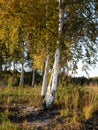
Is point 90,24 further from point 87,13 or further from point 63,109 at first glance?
point 63,109

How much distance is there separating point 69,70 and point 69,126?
365 centimetres

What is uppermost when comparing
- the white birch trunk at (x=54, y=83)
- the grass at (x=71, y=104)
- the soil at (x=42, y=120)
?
the white birch trunk at (x=54, y=83)

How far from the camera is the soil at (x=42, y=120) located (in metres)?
14.3

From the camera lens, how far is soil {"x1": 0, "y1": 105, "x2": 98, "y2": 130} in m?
14.3

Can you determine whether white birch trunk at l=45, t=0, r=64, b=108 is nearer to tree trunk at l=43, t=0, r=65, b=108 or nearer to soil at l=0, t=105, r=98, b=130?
tree trunk at l=43, t=0, r=65, b=108

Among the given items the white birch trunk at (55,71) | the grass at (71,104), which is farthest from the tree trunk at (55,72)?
the grass at (71,104)

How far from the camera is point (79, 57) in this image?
17312 mm

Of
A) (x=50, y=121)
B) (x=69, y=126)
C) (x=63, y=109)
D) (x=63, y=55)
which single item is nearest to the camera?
(x=69, y=126)

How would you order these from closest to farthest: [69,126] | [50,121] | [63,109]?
[69,126] → [50,121] → [63,109]

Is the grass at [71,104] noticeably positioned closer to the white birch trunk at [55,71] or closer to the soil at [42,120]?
the soil at [42,120]

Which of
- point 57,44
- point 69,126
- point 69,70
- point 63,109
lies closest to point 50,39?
point 57,44

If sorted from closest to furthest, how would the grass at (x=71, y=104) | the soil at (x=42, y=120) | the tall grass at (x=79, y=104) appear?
the soil at (x=42, y=120), the grass at (x=71, y=104), the tall grass at (x=79, y=104)

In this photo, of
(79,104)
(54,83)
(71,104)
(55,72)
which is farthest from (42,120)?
(55,72)

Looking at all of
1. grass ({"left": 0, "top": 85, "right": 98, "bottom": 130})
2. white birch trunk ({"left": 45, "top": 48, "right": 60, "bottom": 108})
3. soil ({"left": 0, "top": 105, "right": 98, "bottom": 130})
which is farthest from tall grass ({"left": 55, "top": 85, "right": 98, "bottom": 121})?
white birch trunk ({"left": 45, "top": 48, "right": 60, "bottom": 108})
